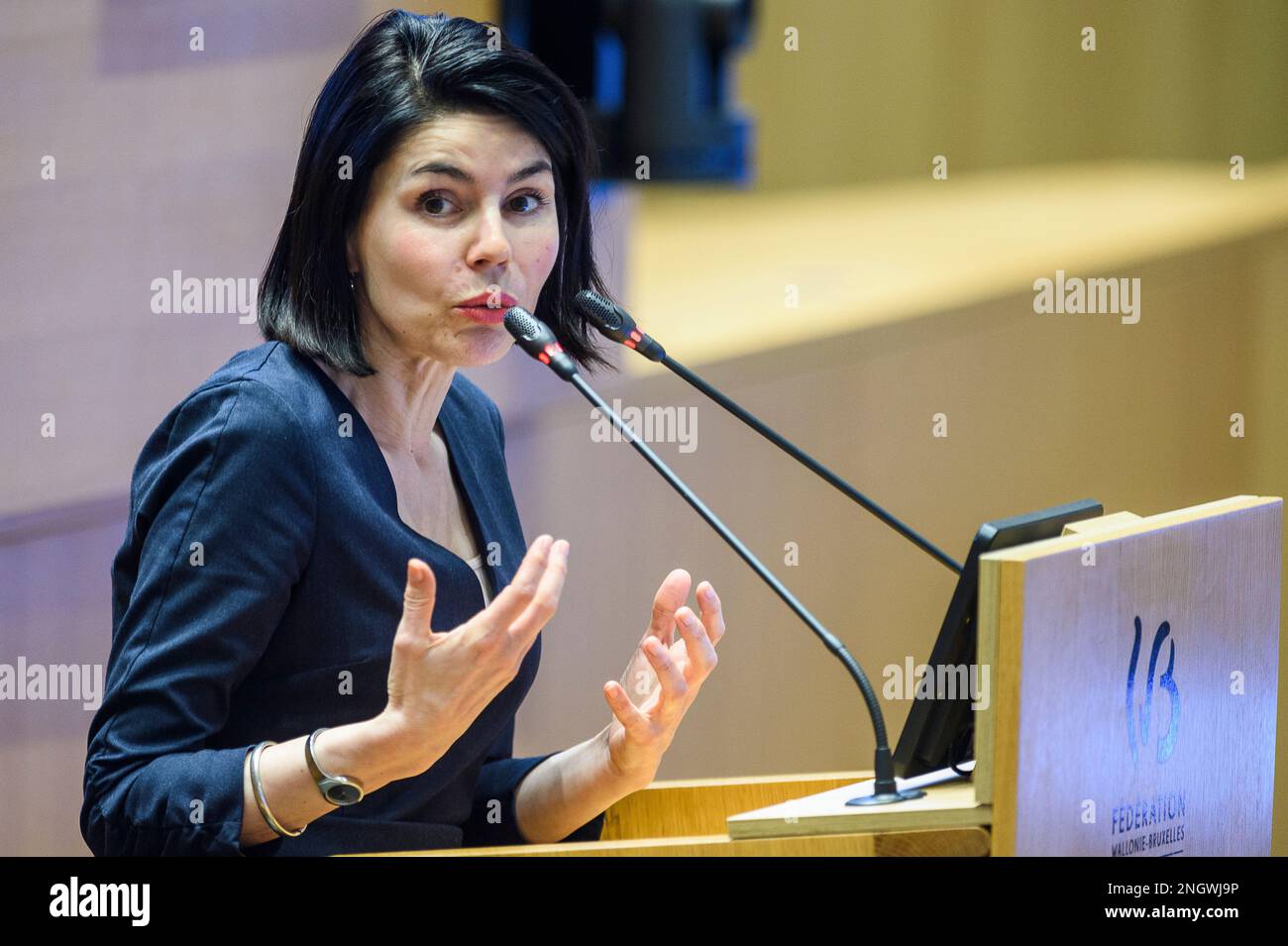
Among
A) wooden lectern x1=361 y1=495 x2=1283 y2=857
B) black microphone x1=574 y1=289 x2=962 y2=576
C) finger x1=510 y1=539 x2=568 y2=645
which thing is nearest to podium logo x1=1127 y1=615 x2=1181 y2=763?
wooden lectern x1=361 y1=495 x2=1283 y2=857

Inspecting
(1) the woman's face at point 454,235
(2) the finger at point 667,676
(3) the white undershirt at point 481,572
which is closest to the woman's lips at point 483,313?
(1) the woman's face at point 454,235

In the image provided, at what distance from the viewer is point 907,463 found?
355 centimetres

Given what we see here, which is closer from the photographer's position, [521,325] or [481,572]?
[521,325]

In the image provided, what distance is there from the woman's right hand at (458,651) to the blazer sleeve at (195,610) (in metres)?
0.21

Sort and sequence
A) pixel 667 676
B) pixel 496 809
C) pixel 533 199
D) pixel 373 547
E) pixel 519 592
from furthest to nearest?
pixel 496 809
pixel 533 199
pixel 373 547
pixel 667 676
pixel 519 592

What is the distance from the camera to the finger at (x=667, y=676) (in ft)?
5.03

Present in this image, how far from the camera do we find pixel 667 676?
1562 millimetres

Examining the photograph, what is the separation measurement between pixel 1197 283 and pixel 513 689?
2.38m

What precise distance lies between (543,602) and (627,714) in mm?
344

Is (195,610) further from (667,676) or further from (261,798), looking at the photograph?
(667,676)

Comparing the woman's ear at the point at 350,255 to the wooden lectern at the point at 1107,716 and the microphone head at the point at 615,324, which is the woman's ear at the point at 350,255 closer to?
the microphone head at the point at 615,324

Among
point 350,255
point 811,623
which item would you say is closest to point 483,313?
point 350,255

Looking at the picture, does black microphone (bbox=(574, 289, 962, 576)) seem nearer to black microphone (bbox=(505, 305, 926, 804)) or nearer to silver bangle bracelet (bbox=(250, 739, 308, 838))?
black microphone (bbox=(505, 305, 926, 804))
